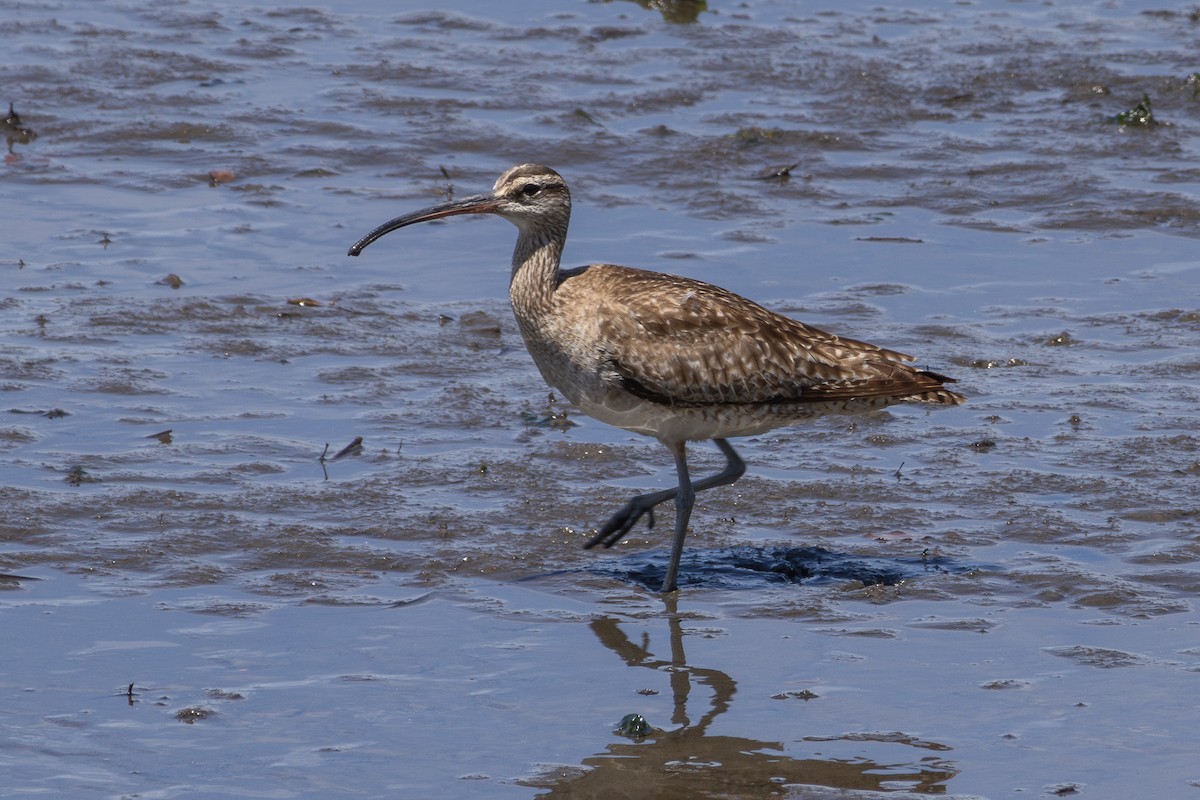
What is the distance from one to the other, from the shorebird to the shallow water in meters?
0.55

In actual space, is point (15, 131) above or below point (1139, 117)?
below

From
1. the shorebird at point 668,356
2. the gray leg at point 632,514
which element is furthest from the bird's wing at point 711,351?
the gray leg at point 632,514

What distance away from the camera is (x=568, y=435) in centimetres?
887

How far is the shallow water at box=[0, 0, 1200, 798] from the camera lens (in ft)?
20.1

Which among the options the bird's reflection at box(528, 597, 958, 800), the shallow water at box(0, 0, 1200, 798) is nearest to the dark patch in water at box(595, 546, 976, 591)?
the shallow water at box(0, 0, 1200, 798)

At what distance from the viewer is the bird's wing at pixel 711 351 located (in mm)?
7395

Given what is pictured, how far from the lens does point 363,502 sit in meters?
7.97

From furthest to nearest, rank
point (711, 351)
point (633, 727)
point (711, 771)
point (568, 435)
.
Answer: point (568, 435)
point (711, 351)
point (633, 727)
point (711, 771)

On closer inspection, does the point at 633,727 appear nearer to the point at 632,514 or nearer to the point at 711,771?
the point at 711,771

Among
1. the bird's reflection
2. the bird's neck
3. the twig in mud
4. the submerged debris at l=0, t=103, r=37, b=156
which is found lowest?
the bird's reflection

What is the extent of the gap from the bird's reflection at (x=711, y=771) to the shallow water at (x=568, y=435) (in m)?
0.01

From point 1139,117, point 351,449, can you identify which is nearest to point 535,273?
point 351,449

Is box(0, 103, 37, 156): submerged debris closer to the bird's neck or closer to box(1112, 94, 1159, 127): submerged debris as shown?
the bird's neck

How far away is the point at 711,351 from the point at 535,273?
772 millimetres
